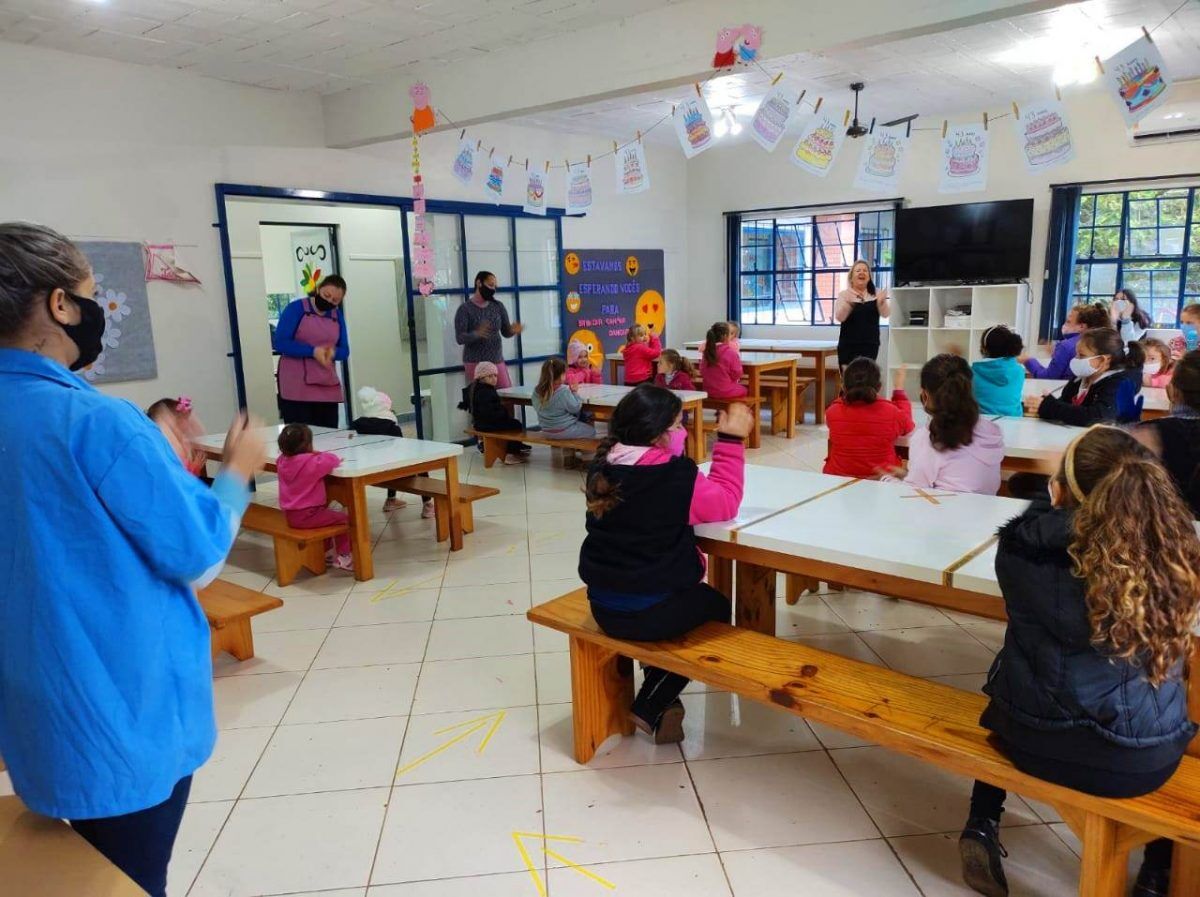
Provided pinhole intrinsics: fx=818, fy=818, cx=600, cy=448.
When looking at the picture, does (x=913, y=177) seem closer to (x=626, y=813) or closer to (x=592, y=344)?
(x=592, y=344)

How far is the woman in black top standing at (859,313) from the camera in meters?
6.23

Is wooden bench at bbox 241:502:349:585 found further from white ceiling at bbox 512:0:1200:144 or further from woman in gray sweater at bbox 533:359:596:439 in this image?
white ceiling at bbox 512:0:1200:144

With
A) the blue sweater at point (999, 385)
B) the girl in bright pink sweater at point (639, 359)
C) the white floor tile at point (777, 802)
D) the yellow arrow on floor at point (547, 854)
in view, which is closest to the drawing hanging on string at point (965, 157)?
the blue sweater at point (999, 385)

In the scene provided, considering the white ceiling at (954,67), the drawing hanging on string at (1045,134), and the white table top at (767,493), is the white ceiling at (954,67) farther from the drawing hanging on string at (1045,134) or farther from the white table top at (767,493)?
the white table top at (767,493)

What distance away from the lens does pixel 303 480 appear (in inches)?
151

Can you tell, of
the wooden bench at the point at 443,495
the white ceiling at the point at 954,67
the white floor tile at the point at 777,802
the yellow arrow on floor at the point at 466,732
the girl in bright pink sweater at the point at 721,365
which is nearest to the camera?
the white floor tile at the point at 777,802

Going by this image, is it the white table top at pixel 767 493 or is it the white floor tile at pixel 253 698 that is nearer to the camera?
the white table top at pixel 767 493

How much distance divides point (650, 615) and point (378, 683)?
125cm

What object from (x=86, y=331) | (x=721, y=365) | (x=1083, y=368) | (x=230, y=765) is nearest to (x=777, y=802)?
(x=230, y=765)

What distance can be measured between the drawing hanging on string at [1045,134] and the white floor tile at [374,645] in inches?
134

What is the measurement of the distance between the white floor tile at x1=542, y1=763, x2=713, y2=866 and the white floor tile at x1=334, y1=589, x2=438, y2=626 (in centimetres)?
140

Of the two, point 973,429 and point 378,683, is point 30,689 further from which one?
point 973,429

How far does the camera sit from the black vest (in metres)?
2.11

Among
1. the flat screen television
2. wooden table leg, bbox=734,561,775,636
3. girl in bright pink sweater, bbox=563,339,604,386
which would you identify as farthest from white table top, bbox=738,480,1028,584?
the flat screen television
